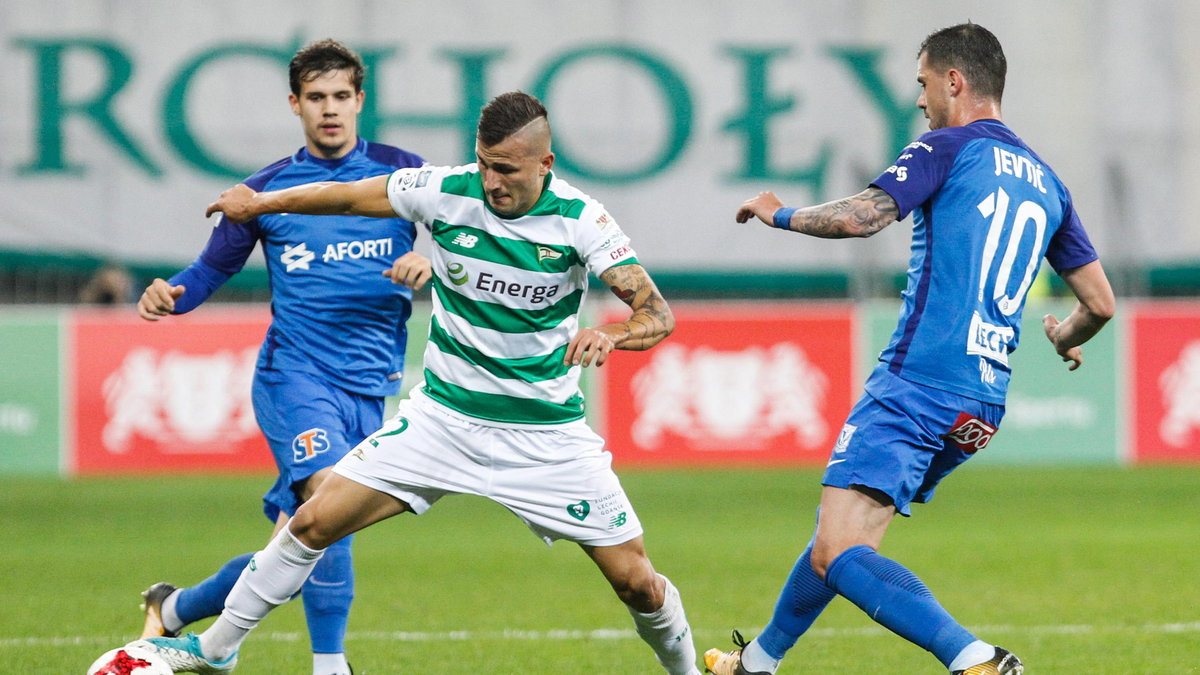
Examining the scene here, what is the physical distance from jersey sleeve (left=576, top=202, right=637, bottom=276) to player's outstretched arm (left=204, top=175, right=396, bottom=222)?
0.66 meters

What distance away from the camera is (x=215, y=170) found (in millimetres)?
18781

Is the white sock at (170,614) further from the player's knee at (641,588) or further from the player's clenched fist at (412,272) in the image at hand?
the player's knee at (641,588)

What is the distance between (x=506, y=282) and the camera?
209 inches

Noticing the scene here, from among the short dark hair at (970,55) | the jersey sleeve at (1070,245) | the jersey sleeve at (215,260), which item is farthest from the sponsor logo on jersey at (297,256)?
the jersey sleeve at (1070,245)

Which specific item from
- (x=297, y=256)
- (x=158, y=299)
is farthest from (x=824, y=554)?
(x=158, y=299)

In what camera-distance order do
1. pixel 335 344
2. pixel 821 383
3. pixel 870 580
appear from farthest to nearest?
pixel 821 383 < pixel 335 344 < pixel 870 580

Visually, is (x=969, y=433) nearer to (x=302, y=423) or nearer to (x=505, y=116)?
(x=505, y=116)

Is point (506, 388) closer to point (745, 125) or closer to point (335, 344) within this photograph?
point (335, 344)

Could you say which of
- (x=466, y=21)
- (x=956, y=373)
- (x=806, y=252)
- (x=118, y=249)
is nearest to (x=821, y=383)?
(x=806, y=252)

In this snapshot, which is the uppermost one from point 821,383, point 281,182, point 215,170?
point 281,182

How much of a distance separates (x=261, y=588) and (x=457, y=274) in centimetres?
123

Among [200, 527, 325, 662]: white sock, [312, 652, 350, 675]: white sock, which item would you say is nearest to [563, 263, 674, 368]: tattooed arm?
[200, 527, 325, 662]: white sock

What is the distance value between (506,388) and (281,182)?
5.18 ft

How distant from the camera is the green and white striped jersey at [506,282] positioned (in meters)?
5.33
